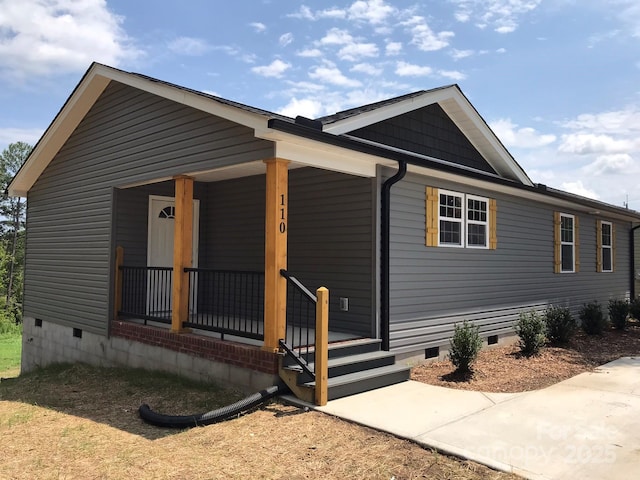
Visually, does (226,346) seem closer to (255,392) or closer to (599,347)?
(255,392)

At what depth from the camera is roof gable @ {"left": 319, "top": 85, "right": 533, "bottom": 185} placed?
743cm

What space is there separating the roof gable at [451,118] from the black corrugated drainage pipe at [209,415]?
3676 millimetres

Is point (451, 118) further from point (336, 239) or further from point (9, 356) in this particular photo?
point (9, 356)

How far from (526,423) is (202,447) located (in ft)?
10.2

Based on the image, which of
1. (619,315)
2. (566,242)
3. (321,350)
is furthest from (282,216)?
(619,315)

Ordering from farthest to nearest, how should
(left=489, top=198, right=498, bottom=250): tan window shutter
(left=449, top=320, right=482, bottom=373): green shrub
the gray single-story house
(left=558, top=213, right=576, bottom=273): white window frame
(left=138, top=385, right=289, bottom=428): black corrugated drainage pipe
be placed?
(left=558, top=213, right=576, bottom=273): white window frame < (left=489, top=198, right=498, bottom=250): tan window shutter < (left=449, top=320, right=482, bottom=373): green shrub < the gray single-story house < (left=138, top=385, right=289, bottom=428): black corrugated drainage pipe

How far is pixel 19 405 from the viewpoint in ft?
21.7

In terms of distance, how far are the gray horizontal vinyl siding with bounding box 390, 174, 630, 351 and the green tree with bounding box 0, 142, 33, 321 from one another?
138 feet

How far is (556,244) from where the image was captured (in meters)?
11.3

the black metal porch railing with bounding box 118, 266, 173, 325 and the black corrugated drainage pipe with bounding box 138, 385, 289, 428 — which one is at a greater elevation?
the black metal porch railing with bounding box 118, 266, 173, 325

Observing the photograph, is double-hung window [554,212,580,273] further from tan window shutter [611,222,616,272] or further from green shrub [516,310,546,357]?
green shrub [516,310,546,357]

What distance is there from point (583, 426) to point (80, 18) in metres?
9.76

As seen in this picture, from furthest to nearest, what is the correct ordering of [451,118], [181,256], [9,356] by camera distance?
[9,356] → [451,118] → [181,256]

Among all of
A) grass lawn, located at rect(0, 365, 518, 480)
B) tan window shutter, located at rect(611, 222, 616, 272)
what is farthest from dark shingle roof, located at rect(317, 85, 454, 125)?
tan window shutter, located at rect(611, 222, 616, 272)
